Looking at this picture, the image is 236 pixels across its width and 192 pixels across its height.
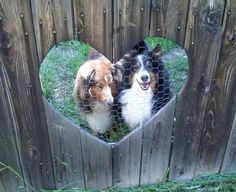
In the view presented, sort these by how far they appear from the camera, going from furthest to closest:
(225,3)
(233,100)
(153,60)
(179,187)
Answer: (179,187) → (153,60) → (233,100) → (225,3)

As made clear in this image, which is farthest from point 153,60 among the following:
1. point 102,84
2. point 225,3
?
point 225,3

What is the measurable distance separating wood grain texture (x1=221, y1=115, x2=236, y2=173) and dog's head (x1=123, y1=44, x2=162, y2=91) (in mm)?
511

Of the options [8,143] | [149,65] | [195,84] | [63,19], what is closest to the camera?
[63,19]

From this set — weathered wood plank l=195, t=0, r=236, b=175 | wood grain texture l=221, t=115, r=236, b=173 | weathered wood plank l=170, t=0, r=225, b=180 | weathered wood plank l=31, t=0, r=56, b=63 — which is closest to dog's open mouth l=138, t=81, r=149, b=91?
weathered wood plank l=170, t=0, r=225, b=180

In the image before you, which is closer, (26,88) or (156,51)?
(26,88)

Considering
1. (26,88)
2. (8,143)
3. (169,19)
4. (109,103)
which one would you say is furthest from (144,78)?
(8,143)

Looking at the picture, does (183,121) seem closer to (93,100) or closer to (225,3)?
(93,100)

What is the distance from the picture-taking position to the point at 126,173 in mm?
2084

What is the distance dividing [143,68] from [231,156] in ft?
2.44

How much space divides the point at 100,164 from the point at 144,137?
300 mm

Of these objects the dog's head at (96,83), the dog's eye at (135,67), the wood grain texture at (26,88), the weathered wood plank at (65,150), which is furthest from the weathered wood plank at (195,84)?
the wood grain texture at (26,88)

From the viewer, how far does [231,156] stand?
82.1 inches

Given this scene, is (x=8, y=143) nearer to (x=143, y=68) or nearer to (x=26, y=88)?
(x=26, y=88)

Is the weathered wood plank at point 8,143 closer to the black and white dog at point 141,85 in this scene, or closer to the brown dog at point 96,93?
the brown dog at point 96,93
